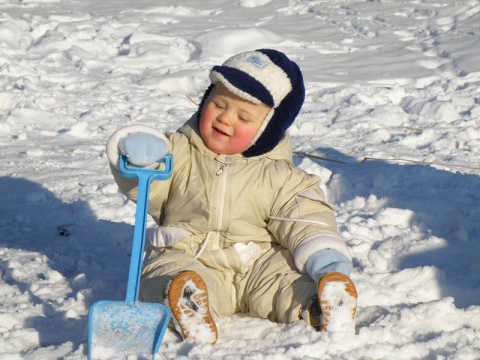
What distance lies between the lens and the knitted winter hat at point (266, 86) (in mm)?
2793

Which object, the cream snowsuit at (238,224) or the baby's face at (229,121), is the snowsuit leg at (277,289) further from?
the baby's face at (229,121)

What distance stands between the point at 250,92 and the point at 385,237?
3.65ft

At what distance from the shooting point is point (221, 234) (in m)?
2.93

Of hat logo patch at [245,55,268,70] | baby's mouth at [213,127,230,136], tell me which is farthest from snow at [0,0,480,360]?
hat logo patch at [245,55,268,70]

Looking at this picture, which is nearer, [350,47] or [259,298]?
[259,298]

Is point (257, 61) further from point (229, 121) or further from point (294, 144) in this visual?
point (294, 144)

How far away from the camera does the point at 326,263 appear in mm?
2727

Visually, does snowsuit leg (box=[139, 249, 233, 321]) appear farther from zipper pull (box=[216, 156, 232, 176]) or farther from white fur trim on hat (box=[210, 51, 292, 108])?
white fur trim on hat (box=[210, 51, 292, 108])

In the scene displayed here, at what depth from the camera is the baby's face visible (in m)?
2.84

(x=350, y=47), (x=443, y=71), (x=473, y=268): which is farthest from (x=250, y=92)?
(x=350, y=47)

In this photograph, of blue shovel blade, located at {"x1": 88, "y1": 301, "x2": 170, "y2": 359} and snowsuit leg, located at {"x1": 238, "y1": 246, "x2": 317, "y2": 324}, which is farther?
snowsuit leg, located at {"x1": 238, "y1": 246, "x2": 317, "y2": 324}

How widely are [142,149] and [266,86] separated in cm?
50

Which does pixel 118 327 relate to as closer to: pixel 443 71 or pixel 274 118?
pixel 274 118

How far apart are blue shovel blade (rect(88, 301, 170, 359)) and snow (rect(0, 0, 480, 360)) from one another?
→ 0.22ft
